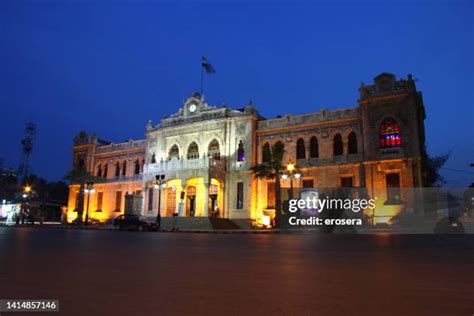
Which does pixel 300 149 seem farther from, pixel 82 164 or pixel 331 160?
pixel 82 164

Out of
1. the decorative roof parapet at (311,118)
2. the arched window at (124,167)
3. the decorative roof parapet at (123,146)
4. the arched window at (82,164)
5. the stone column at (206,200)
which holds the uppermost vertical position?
the decorative roof parapet at (311,118)

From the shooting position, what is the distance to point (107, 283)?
4734mm

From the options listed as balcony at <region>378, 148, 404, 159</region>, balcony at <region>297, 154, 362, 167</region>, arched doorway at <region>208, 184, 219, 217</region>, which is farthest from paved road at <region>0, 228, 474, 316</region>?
arched doorway at <region>208, 184, 219, 217</region>

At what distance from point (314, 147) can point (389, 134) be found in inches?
279

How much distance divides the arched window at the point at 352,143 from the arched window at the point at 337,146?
90 cm

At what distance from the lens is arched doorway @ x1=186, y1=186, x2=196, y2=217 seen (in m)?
38.0

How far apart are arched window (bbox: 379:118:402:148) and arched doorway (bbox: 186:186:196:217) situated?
763 inches

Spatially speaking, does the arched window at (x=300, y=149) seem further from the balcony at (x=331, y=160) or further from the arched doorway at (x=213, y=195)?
the arched doorway at (x=213, y=195)

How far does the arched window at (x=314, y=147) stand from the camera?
35.3m

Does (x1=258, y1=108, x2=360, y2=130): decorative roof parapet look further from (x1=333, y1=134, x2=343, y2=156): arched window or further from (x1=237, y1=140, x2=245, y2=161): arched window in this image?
(x1=237, y1=140, x2=245, y2=161): arched window

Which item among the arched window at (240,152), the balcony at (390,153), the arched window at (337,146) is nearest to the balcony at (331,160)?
the arched window at (337,146)

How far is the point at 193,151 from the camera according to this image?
4094 centimetres

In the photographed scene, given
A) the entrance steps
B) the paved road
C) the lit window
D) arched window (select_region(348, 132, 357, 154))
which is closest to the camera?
the paved road

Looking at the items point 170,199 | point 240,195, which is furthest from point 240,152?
point 170,199
